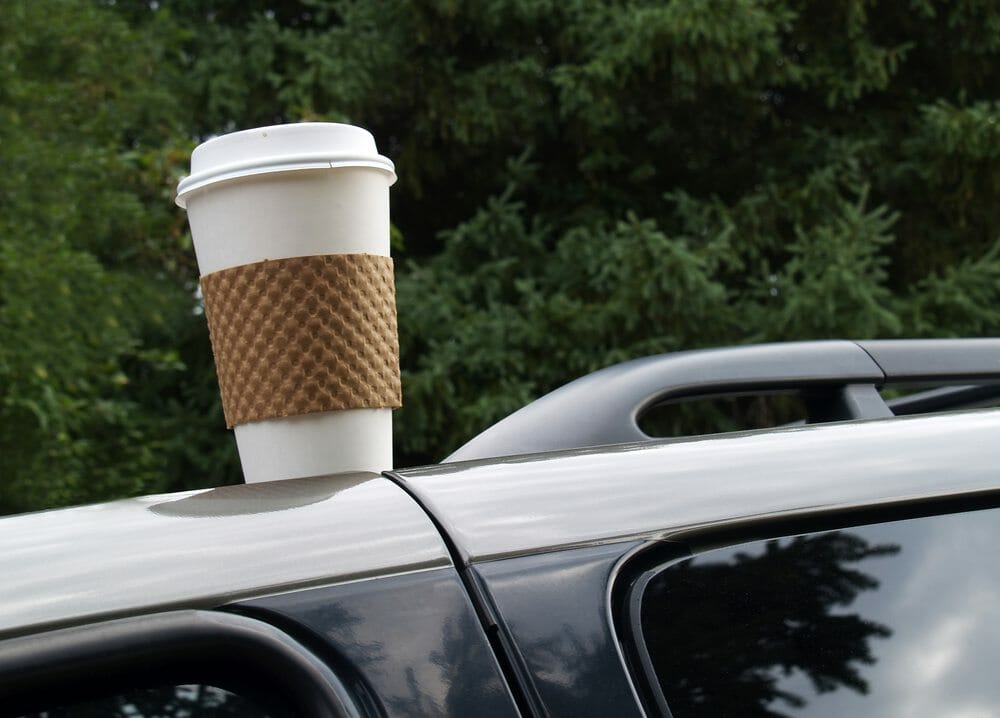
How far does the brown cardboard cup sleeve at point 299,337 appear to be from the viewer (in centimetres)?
124

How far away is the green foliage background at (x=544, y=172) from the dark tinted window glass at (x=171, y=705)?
469 centimetres

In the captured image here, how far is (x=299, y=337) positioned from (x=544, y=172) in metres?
6.49

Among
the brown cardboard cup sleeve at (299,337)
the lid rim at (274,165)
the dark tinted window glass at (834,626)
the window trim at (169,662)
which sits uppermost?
the lid rim at (274,165)

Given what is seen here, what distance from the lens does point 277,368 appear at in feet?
4.08

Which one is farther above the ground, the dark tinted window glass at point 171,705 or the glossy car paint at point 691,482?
the glossy car paint at point 691,482

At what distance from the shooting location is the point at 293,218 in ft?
4.17

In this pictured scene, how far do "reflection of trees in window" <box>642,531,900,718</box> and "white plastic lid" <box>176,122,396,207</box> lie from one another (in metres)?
0.62

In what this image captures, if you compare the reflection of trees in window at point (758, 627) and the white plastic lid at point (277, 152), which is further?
the white plastic lid at point (277, 152)

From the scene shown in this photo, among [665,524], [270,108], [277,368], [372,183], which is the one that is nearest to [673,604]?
[665,524]

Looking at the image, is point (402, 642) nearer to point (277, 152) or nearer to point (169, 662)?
point (169, 662)

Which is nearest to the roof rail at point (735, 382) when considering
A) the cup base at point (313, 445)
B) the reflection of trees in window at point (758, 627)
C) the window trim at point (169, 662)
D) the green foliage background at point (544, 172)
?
the cup base at point (313, 445)

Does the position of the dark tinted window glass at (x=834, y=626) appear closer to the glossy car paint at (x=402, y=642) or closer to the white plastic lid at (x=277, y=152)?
the glossy car paint at (x=402, y=642)

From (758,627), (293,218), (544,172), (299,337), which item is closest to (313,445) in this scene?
(299,337)

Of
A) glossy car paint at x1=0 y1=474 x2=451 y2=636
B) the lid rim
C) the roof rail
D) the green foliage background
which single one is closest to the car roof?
glossy car paint at x1=0 y1=474 x2=451 y2=636
